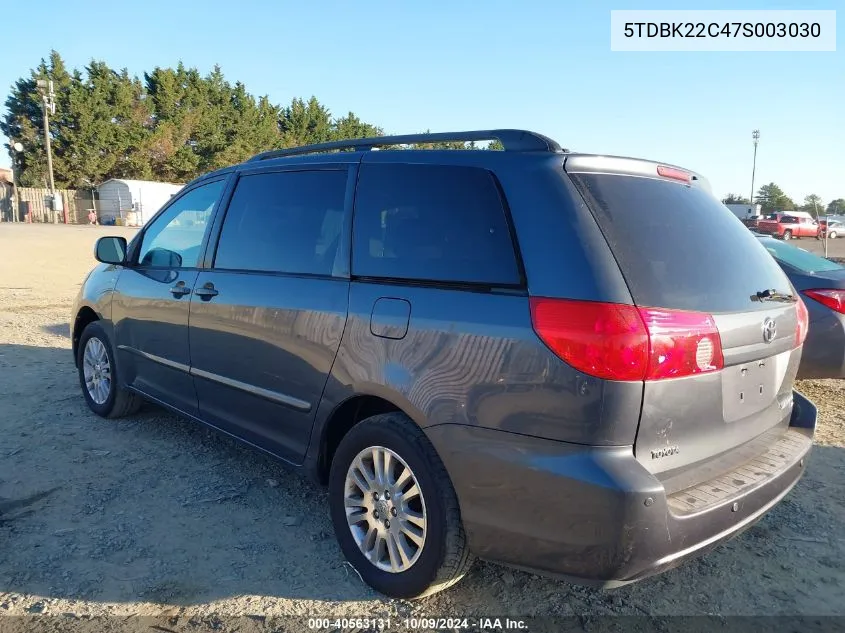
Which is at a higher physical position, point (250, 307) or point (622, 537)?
point (250, 307)

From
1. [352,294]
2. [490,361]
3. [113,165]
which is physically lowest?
[490,361]

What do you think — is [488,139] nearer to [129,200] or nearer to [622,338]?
[622,338]

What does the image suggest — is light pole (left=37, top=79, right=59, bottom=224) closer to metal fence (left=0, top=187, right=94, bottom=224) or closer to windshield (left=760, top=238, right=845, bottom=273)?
metal fence (left=0, top=187, right=94, bottom=224)

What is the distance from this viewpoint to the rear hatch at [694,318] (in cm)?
207

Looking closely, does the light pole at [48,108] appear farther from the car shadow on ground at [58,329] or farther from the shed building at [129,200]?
the car shadow on ground at [58,329]

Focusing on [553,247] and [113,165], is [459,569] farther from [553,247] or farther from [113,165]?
[113,165]

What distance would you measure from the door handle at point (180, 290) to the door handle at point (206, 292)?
0.46ft

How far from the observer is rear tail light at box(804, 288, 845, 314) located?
4852mm

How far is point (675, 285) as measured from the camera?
2189 mm

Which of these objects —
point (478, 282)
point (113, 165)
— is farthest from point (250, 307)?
point (113, 165)

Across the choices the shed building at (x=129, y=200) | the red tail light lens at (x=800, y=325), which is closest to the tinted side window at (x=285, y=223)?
the red tail light lens at (x=800, y=325)

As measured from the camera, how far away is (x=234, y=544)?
3.01m

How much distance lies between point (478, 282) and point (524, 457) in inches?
25.3

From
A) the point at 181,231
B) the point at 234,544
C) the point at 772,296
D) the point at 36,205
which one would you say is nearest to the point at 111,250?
the point at 181,231
